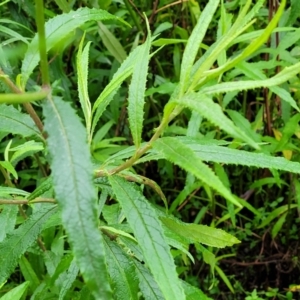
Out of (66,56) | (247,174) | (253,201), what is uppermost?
(66,56)

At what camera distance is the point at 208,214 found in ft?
7.35

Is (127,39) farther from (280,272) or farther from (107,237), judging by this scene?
(107,237)

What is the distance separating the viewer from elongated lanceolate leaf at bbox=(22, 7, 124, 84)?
2.43 feet

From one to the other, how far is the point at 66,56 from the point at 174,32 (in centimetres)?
51

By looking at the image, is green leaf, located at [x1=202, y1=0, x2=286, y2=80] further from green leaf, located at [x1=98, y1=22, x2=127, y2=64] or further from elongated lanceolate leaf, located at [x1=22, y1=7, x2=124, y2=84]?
green leaf, located at [x1=98, y1=22, x2=127, y2=64]

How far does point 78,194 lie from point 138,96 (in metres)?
0.27

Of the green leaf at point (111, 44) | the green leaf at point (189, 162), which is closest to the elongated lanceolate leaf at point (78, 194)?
the green leaf at point (189, 162)

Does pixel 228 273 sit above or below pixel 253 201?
below

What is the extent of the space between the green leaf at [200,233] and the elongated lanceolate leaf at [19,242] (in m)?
0.21

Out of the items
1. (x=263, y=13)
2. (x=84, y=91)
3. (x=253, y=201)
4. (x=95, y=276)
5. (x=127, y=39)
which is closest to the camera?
(x=95, y=276)

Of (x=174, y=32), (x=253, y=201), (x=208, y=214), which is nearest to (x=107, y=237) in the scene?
(x=174, y=32)

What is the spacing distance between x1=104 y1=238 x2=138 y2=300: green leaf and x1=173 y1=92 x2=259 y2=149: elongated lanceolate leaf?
33 centimetres

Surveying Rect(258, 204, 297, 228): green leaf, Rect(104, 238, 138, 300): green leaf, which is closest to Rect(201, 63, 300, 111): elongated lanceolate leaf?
Rect(104, 238, 138, 300): green leaf

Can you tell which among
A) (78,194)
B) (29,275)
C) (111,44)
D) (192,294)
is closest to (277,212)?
(111,44)
